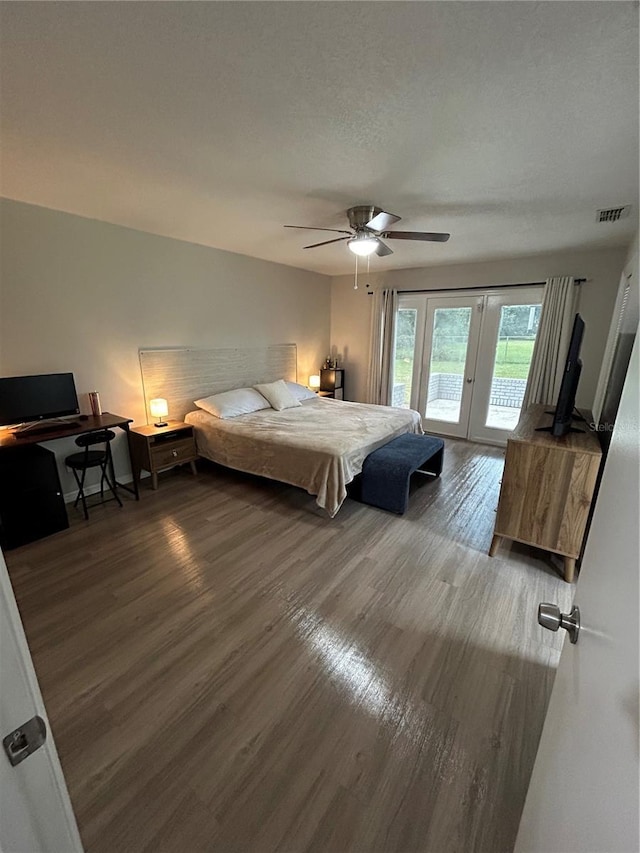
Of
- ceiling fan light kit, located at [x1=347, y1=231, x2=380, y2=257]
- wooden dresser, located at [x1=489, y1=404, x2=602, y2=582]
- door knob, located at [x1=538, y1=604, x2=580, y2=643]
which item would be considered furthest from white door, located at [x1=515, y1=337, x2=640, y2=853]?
ceiling fan light kit, located at [x1=347, y1=231, x2=380, y2=257]

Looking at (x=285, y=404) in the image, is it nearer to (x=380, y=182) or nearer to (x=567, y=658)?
(x=380, y=182)

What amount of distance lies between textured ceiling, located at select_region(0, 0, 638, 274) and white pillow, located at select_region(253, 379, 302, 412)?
2112 millimetres

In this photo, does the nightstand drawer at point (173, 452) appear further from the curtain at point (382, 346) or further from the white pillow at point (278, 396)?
the curtain at point (382, 346)

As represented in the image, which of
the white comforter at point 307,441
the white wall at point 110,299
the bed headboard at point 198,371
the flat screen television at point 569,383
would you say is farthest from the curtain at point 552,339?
the white wall at point 110,299

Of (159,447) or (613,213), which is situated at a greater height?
(613,213)

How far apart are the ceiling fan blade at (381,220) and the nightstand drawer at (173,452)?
264 cm

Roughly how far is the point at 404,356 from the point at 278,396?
87.1 inches

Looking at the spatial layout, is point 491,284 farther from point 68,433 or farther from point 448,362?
point 68,433

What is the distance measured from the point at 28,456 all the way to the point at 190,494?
130 cm

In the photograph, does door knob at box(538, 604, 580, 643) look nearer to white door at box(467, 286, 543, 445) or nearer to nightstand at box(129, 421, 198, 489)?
nightstand at box(129, 421, 198, 489)

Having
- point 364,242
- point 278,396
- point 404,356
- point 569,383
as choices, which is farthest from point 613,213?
point 278,396

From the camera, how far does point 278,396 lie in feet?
14.5

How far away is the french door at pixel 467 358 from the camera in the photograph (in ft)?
14.8

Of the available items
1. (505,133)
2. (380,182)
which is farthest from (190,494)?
(505,133)
